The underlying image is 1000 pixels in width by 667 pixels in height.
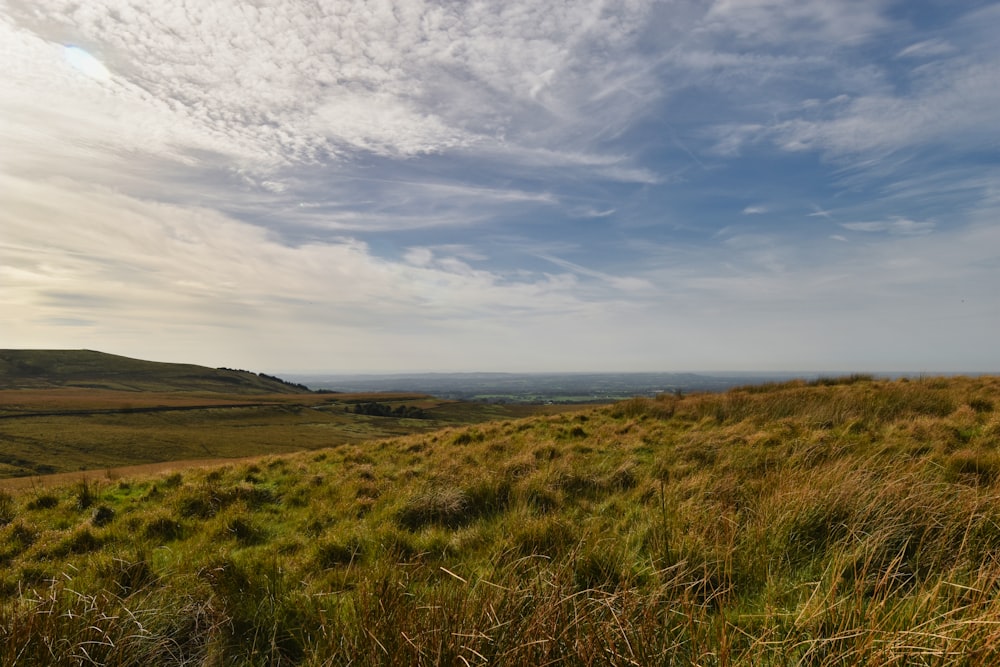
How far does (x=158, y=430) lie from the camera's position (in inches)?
2167

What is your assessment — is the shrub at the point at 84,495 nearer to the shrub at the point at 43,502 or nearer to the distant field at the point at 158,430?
the shrub at the point at 43,502

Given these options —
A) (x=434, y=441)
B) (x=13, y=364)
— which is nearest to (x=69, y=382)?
(x=13, y=364)

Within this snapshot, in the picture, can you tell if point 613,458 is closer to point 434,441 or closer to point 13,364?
point 434,441

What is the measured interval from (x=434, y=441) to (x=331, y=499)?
22.1 feet

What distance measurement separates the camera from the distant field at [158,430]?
39219 mm

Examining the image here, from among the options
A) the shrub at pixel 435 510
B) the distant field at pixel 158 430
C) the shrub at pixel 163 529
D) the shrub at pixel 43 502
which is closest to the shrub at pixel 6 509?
the shrub at pixel 43 502

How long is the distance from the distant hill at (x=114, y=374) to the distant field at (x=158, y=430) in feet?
166

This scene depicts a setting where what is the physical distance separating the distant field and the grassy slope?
30.5m

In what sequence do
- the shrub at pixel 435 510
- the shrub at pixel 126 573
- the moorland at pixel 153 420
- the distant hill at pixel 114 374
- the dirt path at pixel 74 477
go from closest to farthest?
the shrub at pixel 126 573 → the shrub at pixel 435 510 → the dirt path at pixel 74 477 → the moorland at pixel 153 420 → the distant hill at pixel 114 374

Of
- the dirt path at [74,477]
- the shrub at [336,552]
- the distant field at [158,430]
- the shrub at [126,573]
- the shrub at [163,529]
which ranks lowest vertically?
the distant field at [158,430]

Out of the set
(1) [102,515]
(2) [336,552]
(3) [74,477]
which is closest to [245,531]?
(2) [336,552]

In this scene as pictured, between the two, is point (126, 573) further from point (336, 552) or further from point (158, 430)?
point (158, 430)

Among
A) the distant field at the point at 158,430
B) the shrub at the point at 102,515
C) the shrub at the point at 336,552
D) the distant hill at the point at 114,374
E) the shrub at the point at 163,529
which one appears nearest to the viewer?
the shrub at the point at 336,552

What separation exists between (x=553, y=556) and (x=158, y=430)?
67.0m
